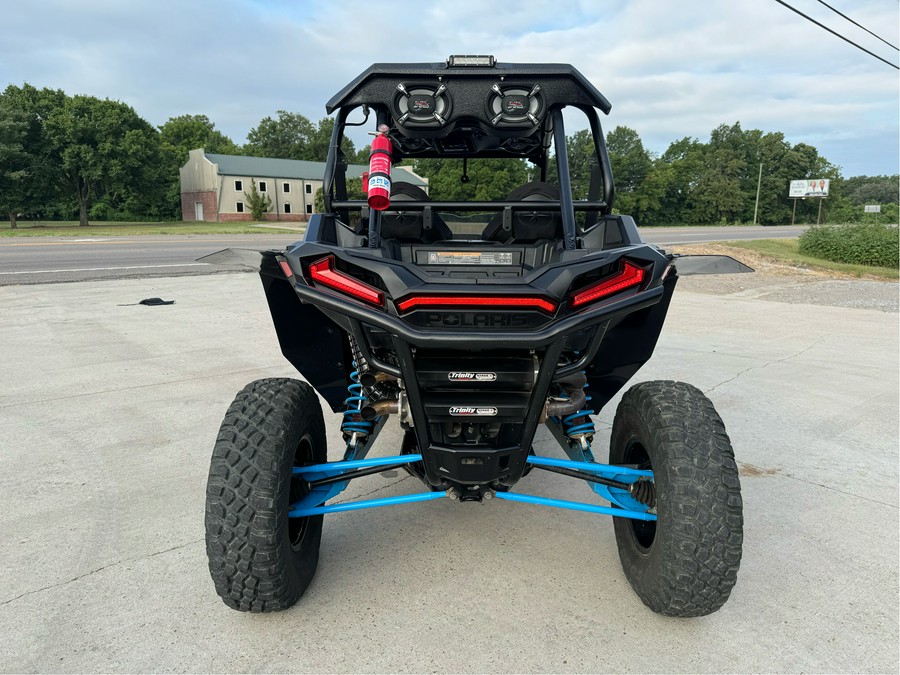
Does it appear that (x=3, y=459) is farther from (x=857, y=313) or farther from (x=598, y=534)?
(x=857, y=313)

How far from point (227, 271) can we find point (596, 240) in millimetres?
12639

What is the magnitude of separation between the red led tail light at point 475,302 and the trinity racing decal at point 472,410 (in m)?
0.38

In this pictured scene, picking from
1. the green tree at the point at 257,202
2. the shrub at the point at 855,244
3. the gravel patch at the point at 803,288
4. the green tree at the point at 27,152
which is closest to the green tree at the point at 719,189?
the green tree at the point at 257,202

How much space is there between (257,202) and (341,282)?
5715cm

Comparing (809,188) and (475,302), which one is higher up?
(809,188)

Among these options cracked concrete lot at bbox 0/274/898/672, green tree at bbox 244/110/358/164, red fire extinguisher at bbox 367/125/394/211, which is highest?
green tree at bbox 244/110/358/164

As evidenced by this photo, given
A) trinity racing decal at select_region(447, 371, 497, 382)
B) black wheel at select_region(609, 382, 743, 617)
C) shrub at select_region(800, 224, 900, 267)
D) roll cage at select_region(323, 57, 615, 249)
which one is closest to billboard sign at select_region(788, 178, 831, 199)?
shrub at select_region(800, 224, 900, 267)

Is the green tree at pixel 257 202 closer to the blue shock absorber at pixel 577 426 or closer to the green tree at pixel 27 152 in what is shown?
the green tree at pixel 27 152

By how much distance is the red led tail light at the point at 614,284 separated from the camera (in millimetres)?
2109

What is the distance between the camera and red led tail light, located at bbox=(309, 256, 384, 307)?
6.84ft

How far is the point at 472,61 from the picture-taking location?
2781 millimetres

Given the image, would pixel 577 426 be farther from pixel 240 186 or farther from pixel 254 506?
pixel 240 186

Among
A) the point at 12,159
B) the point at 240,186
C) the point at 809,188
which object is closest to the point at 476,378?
the point at 12,159

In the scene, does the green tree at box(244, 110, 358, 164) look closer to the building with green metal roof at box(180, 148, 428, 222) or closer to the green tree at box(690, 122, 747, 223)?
the building with green metal roof at box(180, 148, 428, 222)
